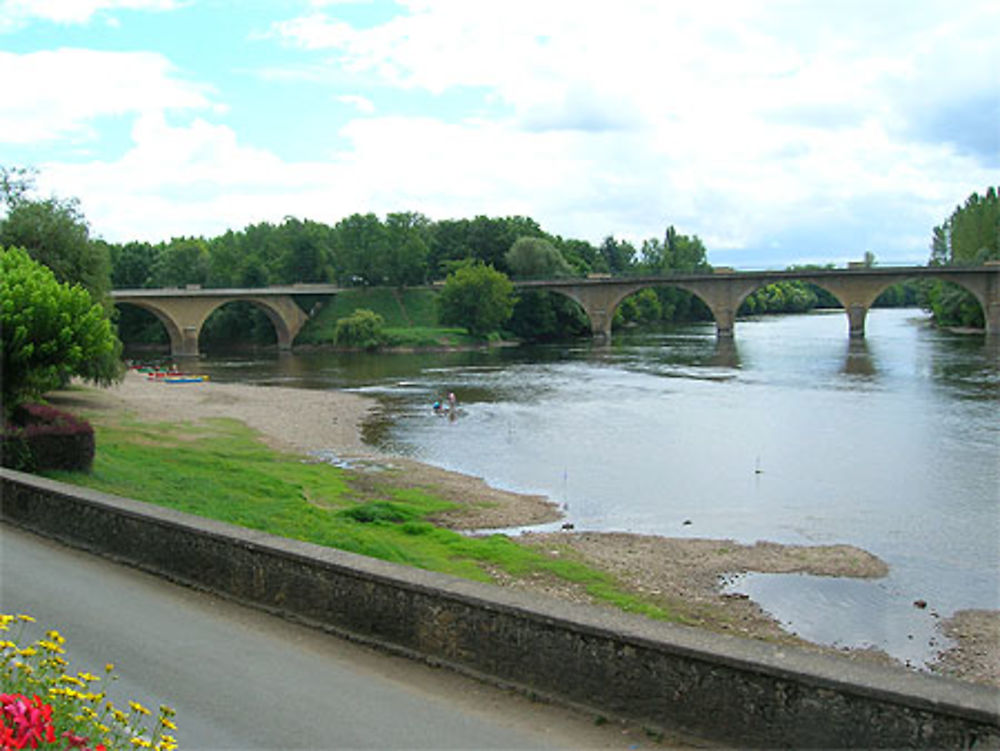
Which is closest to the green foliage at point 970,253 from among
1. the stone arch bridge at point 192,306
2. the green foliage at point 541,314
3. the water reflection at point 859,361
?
the water reflection at point 859,361

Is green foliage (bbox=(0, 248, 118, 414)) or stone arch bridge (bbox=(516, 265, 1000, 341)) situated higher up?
stone arch bridge (bbox=(516, 265, 1000, 341))

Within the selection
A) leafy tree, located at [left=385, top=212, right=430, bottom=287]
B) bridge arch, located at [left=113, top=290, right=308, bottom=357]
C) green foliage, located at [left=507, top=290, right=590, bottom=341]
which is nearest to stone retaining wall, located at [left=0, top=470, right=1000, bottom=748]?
bridge arch, located at [left=113, top=290, right=308, bottom=357]

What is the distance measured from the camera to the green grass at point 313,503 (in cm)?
1844

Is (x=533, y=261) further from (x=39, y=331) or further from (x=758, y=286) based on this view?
(x=39, y=331)

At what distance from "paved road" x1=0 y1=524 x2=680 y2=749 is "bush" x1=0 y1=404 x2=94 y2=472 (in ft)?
28.9

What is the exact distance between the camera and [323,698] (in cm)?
820

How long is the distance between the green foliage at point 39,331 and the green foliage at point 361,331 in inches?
2990

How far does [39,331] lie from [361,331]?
77896mm

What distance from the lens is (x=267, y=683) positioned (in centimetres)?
852

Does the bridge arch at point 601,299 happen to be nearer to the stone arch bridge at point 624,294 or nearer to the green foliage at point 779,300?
the stone arch bridge at point 624,294

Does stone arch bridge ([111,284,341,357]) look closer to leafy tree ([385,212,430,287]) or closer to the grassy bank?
the grassy bank

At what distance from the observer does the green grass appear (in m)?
18.4

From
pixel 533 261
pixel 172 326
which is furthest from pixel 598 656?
pixel 533 261

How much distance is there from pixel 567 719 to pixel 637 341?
3883 inches
